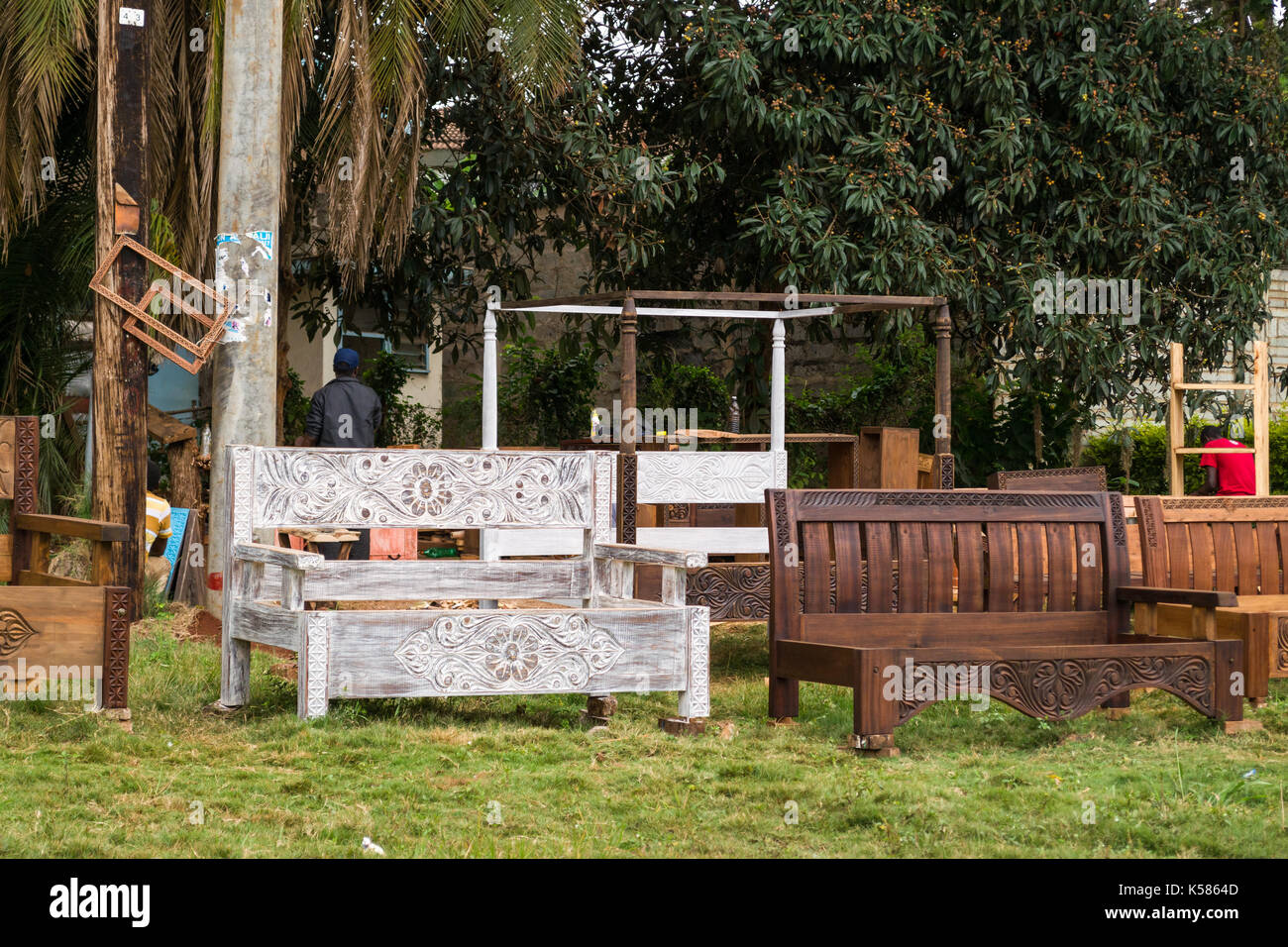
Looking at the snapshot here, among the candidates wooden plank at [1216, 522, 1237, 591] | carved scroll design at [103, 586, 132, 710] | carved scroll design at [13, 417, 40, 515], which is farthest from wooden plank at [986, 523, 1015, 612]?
carved scroll design at [13, 417, 40, 515]

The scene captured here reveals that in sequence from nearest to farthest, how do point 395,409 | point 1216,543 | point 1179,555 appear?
point 1179,555, point 1216,543, point 395,409

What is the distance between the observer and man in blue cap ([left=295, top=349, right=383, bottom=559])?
9586mm

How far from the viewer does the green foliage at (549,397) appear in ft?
56.3

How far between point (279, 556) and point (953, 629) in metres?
2.82

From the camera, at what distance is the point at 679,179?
12.8 metres

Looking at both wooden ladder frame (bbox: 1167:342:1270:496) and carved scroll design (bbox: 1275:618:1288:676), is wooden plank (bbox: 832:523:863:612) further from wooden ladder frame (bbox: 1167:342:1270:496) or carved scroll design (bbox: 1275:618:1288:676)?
wooden ladder frame (bbox: 1167:342:1270:496)

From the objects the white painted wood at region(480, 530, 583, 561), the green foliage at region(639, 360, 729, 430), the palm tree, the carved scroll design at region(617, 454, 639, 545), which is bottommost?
the white painted wood at region(480, 530, 583, 561)

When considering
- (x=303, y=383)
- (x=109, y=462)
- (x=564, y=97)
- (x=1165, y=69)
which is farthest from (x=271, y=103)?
(x=303, y=383)

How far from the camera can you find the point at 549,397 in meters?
17.3

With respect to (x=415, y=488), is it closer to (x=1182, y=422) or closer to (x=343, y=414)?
(x=343, y=414)

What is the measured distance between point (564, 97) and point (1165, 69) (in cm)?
530

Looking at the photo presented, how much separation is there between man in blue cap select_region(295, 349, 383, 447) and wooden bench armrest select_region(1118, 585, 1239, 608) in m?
5.12

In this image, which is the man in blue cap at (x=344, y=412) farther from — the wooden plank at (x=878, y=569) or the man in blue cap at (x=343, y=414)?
the wooden plank at (x=878, y=569)

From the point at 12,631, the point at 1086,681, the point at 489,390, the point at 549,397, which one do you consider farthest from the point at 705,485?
the point at 549,397
